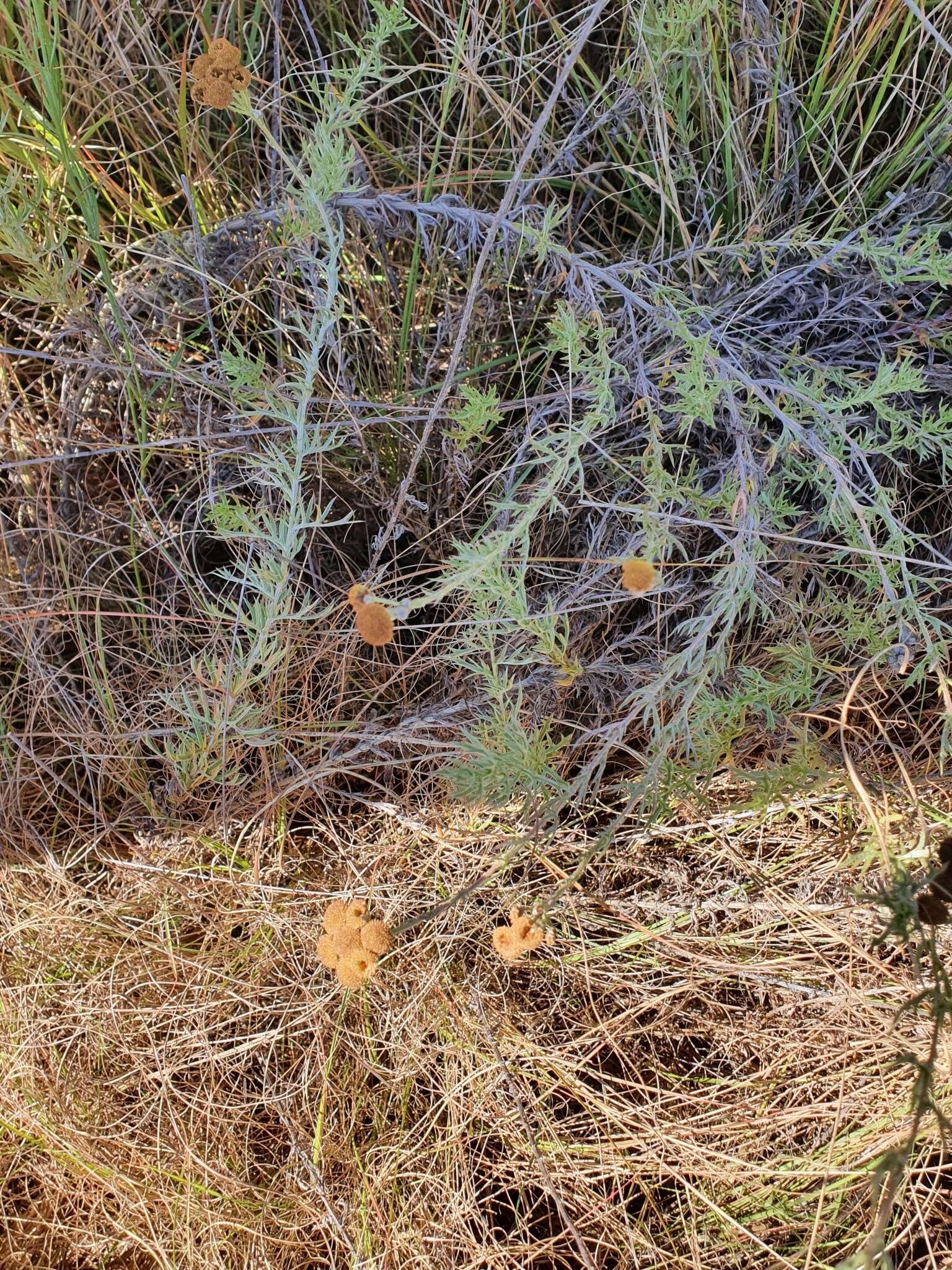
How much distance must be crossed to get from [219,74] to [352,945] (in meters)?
1.27

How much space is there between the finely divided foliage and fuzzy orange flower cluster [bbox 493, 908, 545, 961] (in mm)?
213

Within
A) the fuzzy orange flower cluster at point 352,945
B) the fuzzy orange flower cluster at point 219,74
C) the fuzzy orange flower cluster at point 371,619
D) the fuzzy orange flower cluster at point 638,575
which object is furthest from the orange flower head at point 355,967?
the fuzzy orange flower cluster at point 219,74

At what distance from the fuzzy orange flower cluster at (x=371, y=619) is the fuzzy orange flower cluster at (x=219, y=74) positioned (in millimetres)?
689

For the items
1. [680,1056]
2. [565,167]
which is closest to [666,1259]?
[680,1056]

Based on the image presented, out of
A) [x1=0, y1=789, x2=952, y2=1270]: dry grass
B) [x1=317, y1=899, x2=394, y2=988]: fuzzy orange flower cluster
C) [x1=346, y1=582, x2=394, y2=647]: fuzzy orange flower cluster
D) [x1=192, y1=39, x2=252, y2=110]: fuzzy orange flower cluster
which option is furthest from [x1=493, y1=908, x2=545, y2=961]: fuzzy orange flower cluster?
[x1=192, y1=39, x2=252, y2=110]: fuzzy orange flower cluster

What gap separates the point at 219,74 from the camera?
1.21m

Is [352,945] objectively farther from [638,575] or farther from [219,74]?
[219,74]

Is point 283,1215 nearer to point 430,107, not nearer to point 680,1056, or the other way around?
point 680,1056

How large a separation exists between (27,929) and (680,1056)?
148 centimetres

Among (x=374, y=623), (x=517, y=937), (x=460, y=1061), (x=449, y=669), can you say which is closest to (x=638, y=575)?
(x=374, y=623)

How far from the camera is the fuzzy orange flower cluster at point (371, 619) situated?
111 cm

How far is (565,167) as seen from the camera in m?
1.79

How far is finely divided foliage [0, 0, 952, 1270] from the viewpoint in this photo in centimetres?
167

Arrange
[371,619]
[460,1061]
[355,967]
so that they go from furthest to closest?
[460,1061], [355,967], [371,619]
